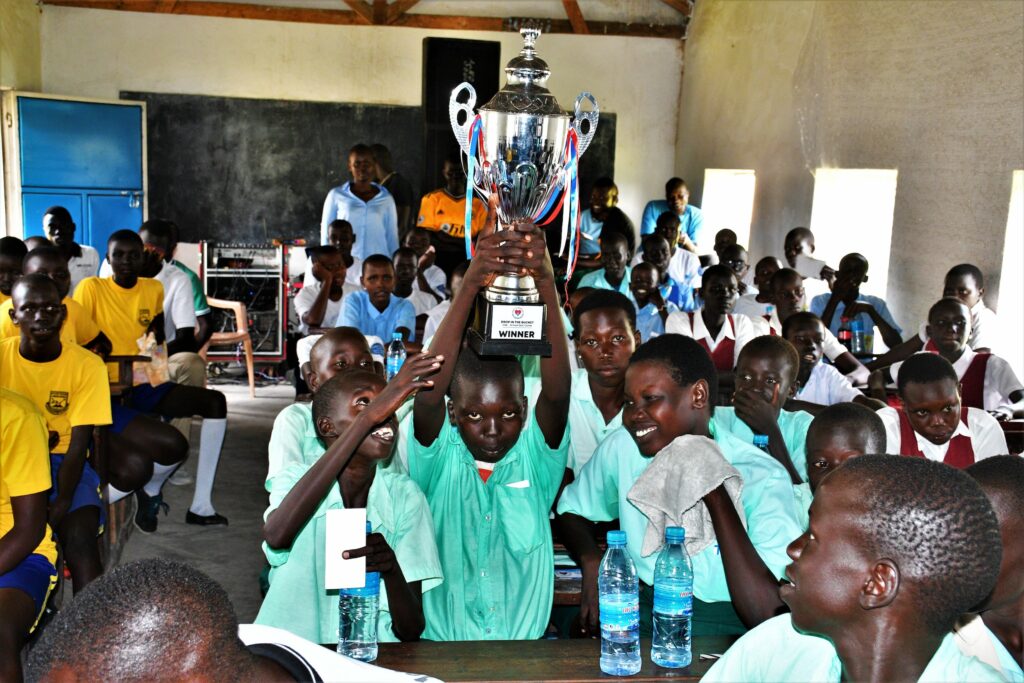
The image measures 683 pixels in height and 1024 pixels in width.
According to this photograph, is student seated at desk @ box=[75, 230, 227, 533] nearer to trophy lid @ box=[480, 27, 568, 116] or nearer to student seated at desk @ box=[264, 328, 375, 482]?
student seated at desk @ box=[264, 328, 375, 482]

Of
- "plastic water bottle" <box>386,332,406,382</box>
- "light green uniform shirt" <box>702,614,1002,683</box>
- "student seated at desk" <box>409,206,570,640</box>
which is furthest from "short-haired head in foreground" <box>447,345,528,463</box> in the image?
"plastic water bottle" <box>386,332,406,382</box>

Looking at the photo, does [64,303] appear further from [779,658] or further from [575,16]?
[575,16]

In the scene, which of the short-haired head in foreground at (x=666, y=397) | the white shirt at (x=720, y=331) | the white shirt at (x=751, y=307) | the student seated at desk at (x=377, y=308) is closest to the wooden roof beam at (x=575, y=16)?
the white shirt at (x=751, y=307)

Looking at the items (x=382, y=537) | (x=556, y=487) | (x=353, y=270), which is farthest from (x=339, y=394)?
(x=353, y=270)

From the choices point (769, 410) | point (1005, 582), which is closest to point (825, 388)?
point (769, 410)

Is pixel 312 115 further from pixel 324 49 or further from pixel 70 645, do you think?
pixel 70 645

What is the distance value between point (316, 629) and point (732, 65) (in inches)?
359

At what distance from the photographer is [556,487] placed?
2736 mm

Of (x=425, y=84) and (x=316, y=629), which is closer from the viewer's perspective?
(x=316, y=629)

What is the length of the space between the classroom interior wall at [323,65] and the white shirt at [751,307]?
558 centimetres

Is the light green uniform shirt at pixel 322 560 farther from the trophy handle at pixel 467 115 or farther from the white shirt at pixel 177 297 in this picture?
the white shirt at pixel 177 297

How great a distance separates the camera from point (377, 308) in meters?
5.85

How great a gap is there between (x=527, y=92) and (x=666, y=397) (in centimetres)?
78

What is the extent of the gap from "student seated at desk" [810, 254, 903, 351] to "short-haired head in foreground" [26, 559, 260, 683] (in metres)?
5.55
